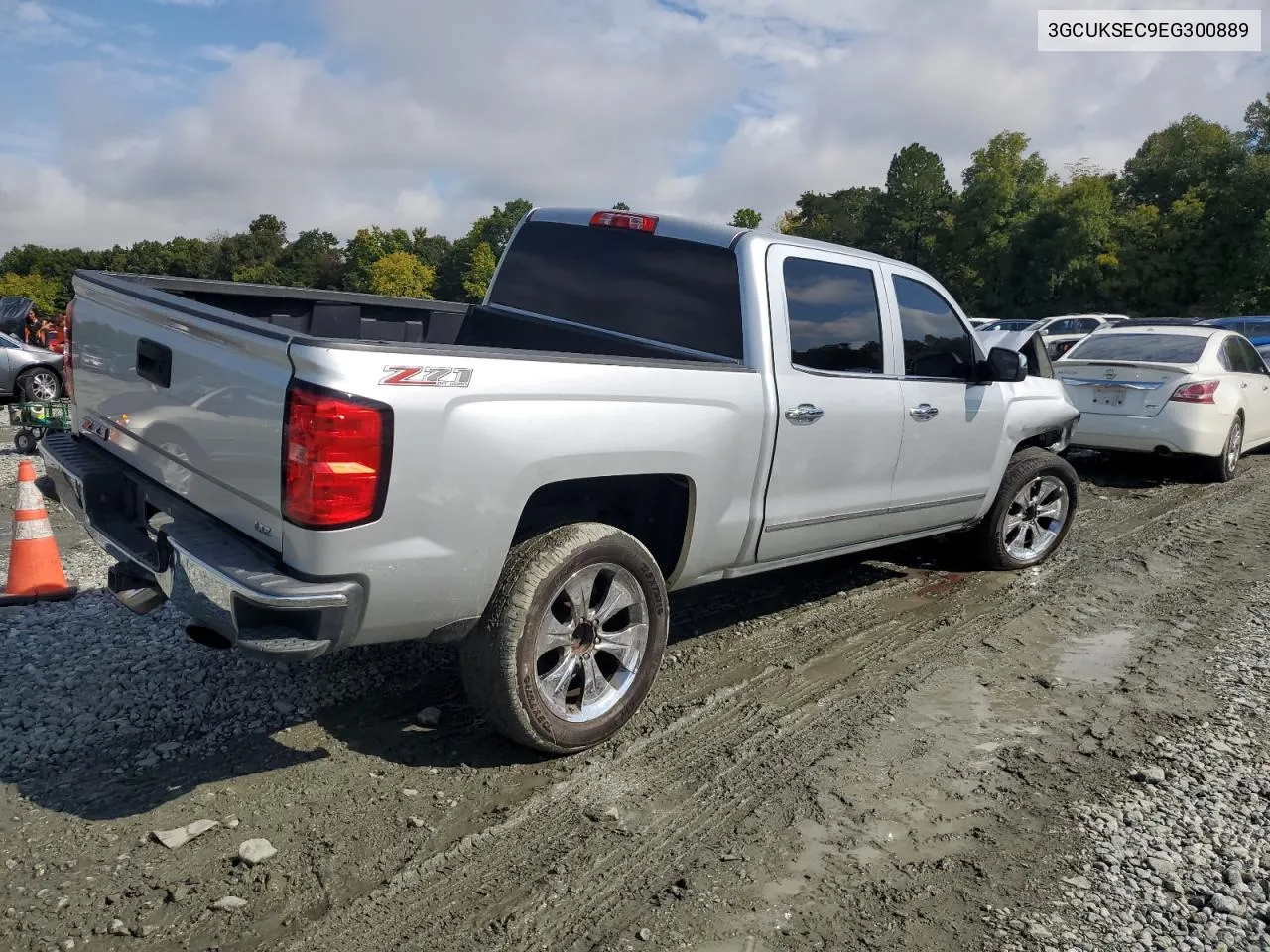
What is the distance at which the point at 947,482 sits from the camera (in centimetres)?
536

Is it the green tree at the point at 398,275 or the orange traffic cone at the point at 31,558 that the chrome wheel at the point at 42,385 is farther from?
the green tree at the point at 398,275

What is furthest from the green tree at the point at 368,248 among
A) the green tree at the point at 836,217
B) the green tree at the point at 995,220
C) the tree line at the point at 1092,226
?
the green tree at the point at 995,220

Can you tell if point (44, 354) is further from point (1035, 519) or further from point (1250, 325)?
point (1250, 325)

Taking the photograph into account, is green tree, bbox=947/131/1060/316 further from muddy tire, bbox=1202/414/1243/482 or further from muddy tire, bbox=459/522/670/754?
muddy tire, bbox=459/522/670/754

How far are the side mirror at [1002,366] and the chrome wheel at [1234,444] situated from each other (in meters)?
5.43

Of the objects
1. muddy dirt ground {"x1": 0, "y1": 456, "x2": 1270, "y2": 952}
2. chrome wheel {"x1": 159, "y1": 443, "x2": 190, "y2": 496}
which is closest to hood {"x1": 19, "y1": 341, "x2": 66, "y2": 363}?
muddy dirt ground {"x1": 0, "y1": 456, "x2": 1270, "y2": 952}

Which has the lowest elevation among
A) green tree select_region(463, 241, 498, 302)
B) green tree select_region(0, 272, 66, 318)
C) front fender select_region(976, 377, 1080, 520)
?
green tree select_region(0, 272, 66, 318)

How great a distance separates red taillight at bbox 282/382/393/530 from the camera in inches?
108

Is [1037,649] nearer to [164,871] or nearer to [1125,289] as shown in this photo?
[164,871]

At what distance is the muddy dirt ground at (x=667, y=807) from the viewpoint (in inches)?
105

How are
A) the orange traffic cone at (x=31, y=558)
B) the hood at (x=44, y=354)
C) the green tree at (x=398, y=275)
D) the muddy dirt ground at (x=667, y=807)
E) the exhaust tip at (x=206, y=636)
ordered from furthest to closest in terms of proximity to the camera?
the green tree at (x=398, y=275) < the hood at (x=44, y=354) < the orange traffic cone at (x=31, y=558) < the exhaust tip at (x=206, y=636) < the muddy dirt ground at (x=667, y=807)

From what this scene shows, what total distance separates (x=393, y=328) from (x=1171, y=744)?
4203 millimetres

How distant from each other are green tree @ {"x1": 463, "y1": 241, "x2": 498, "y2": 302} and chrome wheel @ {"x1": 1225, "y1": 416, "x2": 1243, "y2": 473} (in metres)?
64.9

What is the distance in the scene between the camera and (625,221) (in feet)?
15.5
